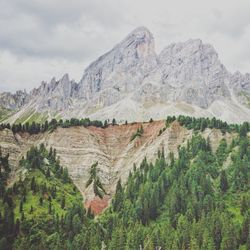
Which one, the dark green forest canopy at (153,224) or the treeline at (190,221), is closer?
the treeline at (190,221)

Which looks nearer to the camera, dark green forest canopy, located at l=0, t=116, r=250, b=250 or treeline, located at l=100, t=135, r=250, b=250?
treeline, located at l=100, t=135, r=250, b=250

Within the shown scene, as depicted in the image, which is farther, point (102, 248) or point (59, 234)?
point (59, 234)

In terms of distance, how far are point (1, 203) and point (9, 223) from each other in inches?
707

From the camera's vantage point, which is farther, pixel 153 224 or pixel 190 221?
pixel 153 224

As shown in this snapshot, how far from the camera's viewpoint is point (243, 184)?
19812 cm

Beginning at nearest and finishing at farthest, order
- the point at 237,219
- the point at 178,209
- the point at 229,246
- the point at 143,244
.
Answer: the point at 229,246 < the point at 143,244 < the point at 237,219 < the point at 178,209

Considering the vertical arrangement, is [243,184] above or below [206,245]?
above

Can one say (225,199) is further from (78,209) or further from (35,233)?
(35,233)

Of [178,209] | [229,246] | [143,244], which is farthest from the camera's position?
[178,209]

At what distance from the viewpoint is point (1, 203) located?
19975cm

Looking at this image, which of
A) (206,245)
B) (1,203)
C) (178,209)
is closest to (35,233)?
(1,203)

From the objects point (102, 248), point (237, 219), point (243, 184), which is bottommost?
point (102, 248)

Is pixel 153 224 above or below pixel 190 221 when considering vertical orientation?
below

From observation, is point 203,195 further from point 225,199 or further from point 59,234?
point 59,234
